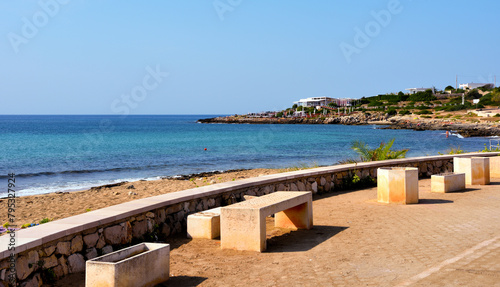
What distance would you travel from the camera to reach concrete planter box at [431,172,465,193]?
10.9 metres

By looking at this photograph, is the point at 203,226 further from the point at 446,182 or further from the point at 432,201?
the point at 446,182

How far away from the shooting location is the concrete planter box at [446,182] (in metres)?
10.9

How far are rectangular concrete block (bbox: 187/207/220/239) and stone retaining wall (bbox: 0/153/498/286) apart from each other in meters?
0.37

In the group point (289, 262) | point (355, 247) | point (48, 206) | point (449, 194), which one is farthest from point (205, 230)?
point (48, 206)

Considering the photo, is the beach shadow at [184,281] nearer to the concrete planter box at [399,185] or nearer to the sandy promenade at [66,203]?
the concrete planter box at [399,185]

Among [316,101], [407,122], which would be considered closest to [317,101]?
[316,101]

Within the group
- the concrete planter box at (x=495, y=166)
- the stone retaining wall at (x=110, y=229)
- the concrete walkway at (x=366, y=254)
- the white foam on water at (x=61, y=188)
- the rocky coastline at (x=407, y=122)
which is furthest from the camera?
the rocky coastline at (x=407, y=122)

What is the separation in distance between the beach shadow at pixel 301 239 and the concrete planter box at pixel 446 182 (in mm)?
4460

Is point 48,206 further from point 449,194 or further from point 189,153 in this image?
point 189,153

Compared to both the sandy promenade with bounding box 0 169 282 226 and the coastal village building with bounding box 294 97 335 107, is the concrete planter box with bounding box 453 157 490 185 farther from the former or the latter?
the coastal village building with bounding box 294 97 335 107

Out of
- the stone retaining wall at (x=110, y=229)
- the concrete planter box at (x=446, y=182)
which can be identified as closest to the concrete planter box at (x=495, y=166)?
the concrete planter box at (x=446, y=182)

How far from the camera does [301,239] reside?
6.86m

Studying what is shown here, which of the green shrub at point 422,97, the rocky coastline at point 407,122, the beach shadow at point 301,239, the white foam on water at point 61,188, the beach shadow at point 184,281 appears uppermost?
the green shrub at point 422,97

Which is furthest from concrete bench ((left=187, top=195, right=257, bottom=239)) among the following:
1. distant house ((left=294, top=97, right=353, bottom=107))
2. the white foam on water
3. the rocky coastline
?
distant house ((left=294, top=97, right=353, bottom=107))
